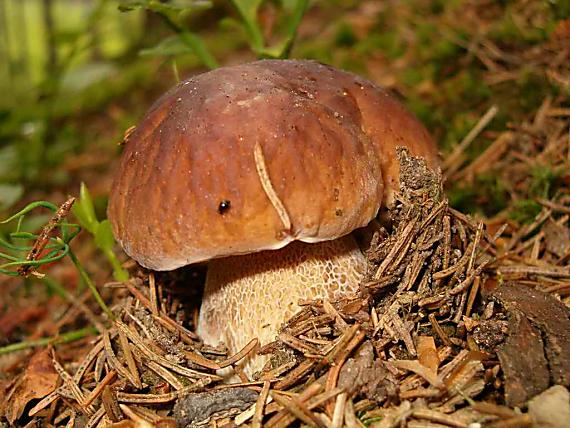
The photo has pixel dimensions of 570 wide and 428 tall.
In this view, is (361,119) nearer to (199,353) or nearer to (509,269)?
(509,269)

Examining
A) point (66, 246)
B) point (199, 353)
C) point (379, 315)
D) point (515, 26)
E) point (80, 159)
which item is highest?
point (515, 26)

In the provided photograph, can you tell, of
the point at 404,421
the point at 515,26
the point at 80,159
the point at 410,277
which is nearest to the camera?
the point at 404,421

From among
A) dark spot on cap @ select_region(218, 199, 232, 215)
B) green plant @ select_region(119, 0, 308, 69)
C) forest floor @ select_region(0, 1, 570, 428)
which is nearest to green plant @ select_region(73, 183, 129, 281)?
forest floor @ select_region(0, 1, 570, 428)

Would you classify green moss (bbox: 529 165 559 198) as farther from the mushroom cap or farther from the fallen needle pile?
the mushroom cap

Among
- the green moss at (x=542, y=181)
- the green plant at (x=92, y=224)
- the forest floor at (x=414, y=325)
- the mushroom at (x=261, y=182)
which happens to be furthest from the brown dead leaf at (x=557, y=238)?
the green plant at (x=92, y=224)

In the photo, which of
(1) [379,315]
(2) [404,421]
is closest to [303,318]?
(1) [379,315]

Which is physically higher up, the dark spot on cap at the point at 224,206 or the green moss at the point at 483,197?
the dark spot on cap at the point at 224,206

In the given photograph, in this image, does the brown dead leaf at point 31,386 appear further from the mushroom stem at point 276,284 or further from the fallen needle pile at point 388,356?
the mushroom stem at point 276,284

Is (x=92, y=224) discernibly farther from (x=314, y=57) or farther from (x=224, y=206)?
(x=314, y=57)
